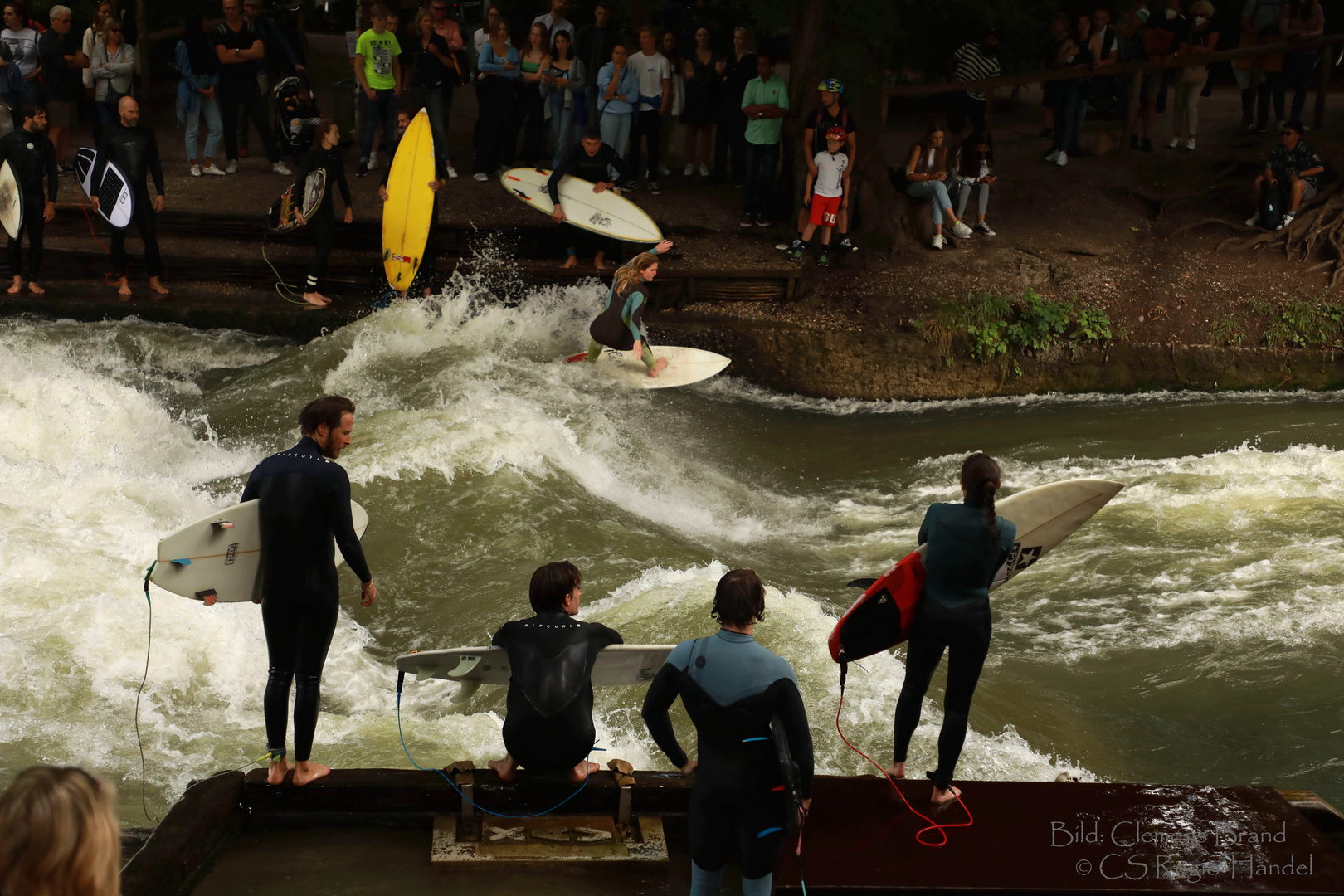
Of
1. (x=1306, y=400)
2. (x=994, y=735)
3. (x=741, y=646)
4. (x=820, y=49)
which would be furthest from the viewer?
(x=820, y=49)

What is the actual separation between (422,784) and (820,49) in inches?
371

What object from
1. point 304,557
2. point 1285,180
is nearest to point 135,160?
point 304,557

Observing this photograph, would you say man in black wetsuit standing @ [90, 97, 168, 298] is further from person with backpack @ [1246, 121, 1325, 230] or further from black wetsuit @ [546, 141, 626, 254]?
person with backpack @ [1246, 121, 1325, 230]

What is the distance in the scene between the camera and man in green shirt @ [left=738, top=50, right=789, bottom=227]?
11.4 meters

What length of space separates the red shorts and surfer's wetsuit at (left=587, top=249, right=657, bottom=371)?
8.72 feet

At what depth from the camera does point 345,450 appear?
7.60 meters

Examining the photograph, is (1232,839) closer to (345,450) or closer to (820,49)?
(345,450)

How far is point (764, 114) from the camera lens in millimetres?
11375

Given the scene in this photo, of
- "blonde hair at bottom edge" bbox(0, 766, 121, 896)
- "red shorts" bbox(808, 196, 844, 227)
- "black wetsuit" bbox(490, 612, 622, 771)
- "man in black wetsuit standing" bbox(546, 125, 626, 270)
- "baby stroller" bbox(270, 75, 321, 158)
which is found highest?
"baby stroller" bbox(270, 75, 321, 158)

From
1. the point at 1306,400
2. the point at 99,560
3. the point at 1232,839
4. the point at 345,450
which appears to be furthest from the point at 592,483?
the point at 1306,400

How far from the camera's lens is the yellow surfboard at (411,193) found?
33.4ft

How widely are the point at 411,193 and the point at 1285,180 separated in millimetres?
8923

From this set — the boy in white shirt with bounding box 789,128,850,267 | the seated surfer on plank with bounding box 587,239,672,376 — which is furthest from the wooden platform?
the boy in white shirt with bounding box 789,128,850,267

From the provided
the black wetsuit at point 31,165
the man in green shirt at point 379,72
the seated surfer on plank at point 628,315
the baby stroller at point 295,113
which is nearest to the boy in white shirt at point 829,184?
the seated surfer on plank at point 628,315
